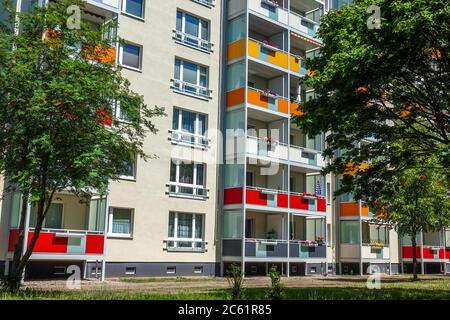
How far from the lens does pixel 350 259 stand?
35406 mm

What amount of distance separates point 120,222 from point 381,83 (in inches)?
574

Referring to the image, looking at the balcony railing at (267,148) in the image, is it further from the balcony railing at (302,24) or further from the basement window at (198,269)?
the balcony railing at (302,24)

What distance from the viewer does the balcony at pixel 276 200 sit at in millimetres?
28656

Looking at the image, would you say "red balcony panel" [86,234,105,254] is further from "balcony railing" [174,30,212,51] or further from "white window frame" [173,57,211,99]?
"balcony railing" [174,30,212,51]

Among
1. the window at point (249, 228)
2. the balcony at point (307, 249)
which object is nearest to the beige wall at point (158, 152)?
the window at point (249, 228)

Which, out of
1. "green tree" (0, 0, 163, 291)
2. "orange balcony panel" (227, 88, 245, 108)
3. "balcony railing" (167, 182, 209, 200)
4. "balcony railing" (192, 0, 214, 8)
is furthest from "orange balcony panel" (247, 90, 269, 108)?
"green tree" (0, 0, 163, 291)

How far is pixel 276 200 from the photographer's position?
30.1 meters

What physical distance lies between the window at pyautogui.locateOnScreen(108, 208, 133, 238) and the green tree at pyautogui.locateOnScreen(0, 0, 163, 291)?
9.77 meters

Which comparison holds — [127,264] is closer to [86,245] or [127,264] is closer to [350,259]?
[86,245]

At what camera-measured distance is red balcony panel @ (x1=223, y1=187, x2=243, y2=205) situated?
1120 inches

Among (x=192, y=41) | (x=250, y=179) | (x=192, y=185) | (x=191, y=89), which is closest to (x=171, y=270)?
(x=192, y=185)

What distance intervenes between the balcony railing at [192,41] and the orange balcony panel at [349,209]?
1485 centimetres
